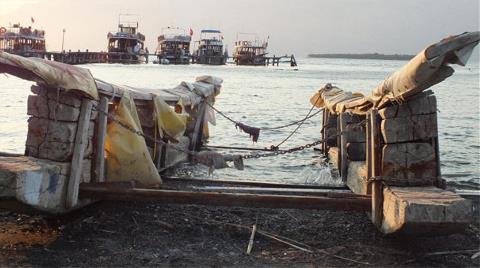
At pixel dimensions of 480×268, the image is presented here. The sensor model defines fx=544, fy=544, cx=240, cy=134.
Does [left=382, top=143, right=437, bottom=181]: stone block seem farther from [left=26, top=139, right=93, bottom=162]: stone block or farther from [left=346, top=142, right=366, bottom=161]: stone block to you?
[left=26, top=139, right=93, bottom=162]: stone block

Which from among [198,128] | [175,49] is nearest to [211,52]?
[175,49]

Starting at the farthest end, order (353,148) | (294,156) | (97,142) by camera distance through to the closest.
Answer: (294,156) < (353,148) < (97,142)

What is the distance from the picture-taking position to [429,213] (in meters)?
4.43

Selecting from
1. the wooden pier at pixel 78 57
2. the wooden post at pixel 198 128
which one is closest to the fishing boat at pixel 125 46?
the wooden pier at pixel 78 57

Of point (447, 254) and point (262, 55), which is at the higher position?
point (262, 55)

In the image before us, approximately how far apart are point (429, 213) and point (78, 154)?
3333 millimetres

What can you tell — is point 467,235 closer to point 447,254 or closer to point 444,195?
point 447,254

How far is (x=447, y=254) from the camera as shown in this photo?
511 centimetres

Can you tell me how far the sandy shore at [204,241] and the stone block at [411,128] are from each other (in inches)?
40.1

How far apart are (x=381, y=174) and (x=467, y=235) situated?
1287 millimetres

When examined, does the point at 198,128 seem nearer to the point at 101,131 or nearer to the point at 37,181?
the point at 101,131

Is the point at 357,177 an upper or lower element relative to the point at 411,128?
lower

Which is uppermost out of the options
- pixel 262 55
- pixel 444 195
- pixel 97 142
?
pixel 262 55

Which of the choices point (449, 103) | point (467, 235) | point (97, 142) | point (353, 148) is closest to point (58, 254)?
point (97, 142)
